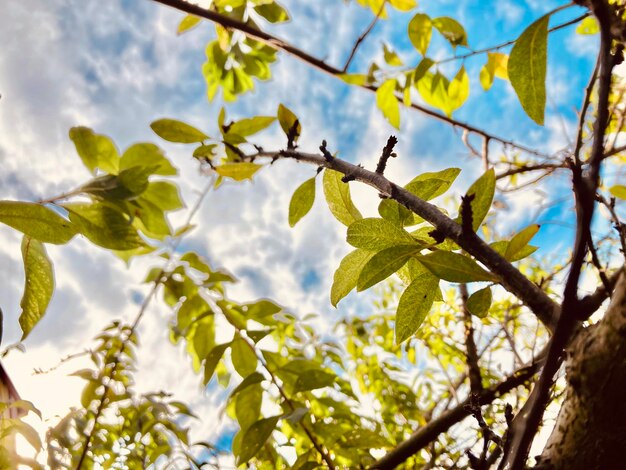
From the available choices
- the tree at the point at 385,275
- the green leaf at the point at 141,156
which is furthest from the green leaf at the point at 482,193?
the green leaf at the point at 141,156

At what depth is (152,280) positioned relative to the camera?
1.25m

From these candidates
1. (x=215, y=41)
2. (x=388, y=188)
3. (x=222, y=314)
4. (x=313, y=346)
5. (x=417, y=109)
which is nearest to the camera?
(x=388, y=188)

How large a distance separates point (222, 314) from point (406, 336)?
0.67 meters

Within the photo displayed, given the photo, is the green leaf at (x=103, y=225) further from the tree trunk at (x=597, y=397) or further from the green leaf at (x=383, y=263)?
the tree trunk at (x=597, y=397)

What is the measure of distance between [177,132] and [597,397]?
0.65 m

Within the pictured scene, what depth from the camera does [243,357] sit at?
881mm

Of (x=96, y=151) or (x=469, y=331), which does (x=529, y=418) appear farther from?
(x=469, y=331)

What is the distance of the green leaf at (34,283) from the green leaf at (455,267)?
1.40ft

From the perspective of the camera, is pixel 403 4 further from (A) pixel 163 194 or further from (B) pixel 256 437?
(B) pixel 256 437

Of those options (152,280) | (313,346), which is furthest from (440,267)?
(313,346)

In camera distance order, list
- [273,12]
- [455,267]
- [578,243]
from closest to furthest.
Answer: [578,243]
[455,267]
[273,12]

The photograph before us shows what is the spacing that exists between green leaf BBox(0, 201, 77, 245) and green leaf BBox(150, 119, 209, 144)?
9.7 inches

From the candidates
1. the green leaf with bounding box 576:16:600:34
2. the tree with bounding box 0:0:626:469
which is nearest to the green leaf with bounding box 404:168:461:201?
the tree with bounding box 0:0:626:469

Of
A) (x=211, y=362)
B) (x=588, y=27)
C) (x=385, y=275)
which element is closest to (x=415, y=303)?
(x=385, y=275)
